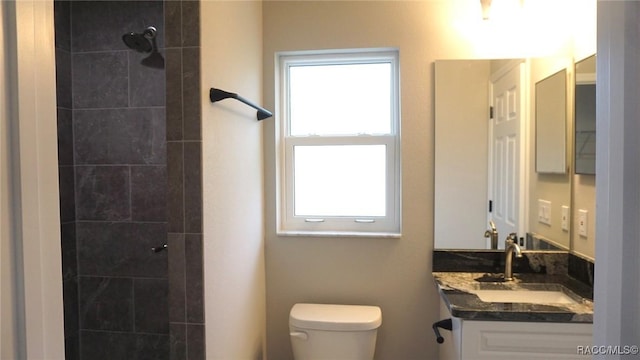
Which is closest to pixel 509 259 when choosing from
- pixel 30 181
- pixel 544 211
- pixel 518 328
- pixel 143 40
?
pixel 544 211

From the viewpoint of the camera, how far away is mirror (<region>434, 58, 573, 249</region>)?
1782 millimetres

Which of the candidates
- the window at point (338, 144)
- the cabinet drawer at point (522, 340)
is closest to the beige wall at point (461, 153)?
the window at point (338, 144)

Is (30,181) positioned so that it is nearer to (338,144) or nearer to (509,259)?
(338,144)

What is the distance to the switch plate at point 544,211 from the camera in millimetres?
1776

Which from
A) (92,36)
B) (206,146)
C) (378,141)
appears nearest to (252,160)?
(206,146)

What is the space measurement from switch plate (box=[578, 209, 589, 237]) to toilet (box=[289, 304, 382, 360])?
1.05 meters

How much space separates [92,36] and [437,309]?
2.47 meters

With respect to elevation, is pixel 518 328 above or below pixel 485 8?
below

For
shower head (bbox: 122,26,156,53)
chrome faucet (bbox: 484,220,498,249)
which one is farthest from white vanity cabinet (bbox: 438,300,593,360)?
shower head (bbox: 122,26,156,53)

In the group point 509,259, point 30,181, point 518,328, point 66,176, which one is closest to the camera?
point 30,181

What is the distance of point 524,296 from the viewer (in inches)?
63.7

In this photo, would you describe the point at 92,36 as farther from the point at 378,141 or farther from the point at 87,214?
the point at 378,141

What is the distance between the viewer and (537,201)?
180 cm

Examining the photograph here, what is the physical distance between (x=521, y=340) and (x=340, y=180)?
116 cm
